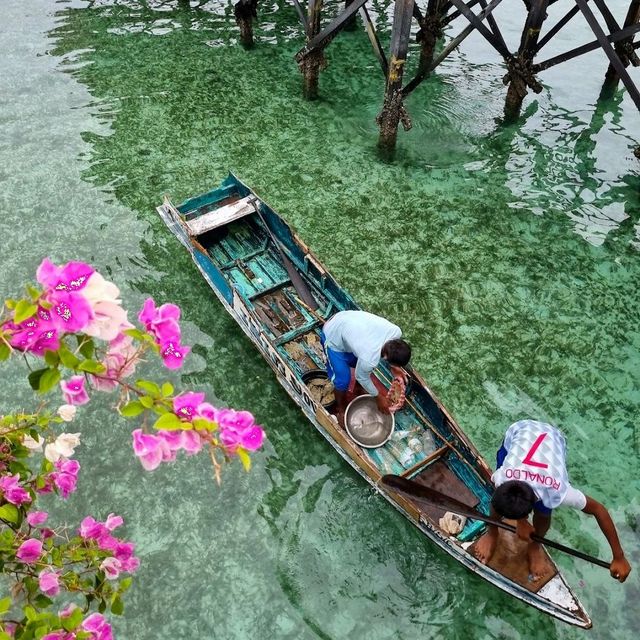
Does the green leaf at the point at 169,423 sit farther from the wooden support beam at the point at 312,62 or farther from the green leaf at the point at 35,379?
the wooden support beam at the point at 312,62

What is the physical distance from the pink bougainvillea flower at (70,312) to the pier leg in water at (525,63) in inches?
365

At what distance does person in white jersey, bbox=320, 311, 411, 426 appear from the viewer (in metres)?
5.01

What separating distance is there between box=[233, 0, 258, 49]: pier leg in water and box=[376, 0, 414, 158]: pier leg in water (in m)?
4.90

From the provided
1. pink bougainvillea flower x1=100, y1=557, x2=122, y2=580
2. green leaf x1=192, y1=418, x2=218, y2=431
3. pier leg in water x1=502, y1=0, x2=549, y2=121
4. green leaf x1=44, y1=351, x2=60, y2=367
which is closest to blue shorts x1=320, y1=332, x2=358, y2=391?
pink bougainvillea flower x1=100, y1=557, x2=122, y2=580

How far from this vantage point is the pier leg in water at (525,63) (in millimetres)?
8688

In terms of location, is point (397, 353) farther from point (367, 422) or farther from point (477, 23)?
point (477, 23)

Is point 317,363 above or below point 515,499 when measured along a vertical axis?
below

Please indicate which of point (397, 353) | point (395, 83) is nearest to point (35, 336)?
point (397, 353)

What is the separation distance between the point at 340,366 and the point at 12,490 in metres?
3.46

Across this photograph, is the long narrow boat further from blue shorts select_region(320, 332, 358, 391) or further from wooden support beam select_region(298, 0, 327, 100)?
wooden support beam select_region(298, 0, 327, 100)

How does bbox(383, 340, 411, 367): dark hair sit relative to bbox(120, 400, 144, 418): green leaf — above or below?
below

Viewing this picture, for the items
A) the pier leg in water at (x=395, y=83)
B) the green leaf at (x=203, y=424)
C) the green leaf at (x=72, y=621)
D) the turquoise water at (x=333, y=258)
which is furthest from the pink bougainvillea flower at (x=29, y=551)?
the pier leg in water at (x=395, y=83)

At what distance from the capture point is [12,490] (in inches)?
101

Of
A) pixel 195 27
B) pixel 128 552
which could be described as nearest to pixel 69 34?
pixel 195 27
